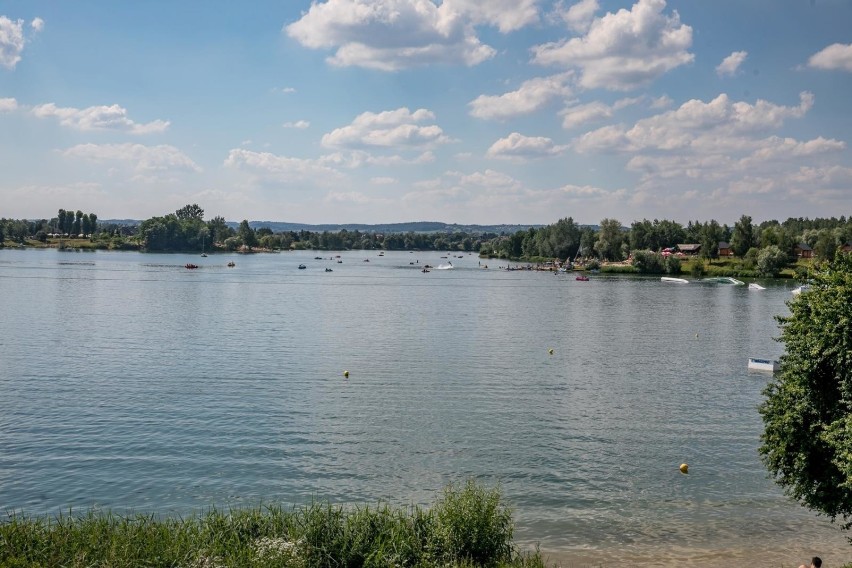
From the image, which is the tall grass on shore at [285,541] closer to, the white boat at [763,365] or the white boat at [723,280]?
the white boat at [763,365]

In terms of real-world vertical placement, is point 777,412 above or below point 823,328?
below

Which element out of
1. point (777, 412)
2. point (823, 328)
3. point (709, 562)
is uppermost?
point (823, 328)

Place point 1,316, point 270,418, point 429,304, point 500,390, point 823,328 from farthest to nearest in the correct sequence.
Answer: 1. point 429,304
2. point 1,316
3. point 500,390
4. point 270,418
5. point 823,328

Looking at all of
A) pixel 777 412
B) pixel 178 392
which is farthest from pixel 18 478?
pixel 777 412

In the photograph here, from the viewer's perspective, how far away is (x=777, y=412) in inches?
977

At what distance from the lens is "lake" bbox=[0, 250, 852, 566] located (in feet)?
94.6

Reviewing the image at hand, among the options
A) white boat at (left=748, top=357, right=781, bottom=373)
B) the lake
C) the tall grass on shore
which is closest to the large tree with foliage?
the lake

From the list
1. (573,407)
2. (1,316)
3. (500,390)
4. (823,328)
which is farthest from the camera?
(1,316)

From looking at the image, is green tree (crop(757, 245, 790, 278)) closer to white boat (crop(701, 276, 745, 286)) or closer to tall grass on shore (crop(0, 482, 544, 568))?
white boat (crop(701, 276, 745, 286))

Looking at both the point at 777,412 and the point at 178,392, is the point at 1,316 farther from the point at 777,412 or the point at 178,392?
the point at 777,412

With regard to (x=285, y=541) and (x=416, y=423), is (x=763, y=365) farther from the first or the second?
(x=285, y=541)

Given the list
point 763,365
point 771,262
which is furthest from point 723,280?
point 763,365

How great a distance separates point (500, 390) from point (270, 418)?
54.5 ft

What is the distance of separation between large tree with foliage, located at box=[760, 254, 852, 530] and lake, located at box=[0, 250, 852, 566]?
3869 millimetres
